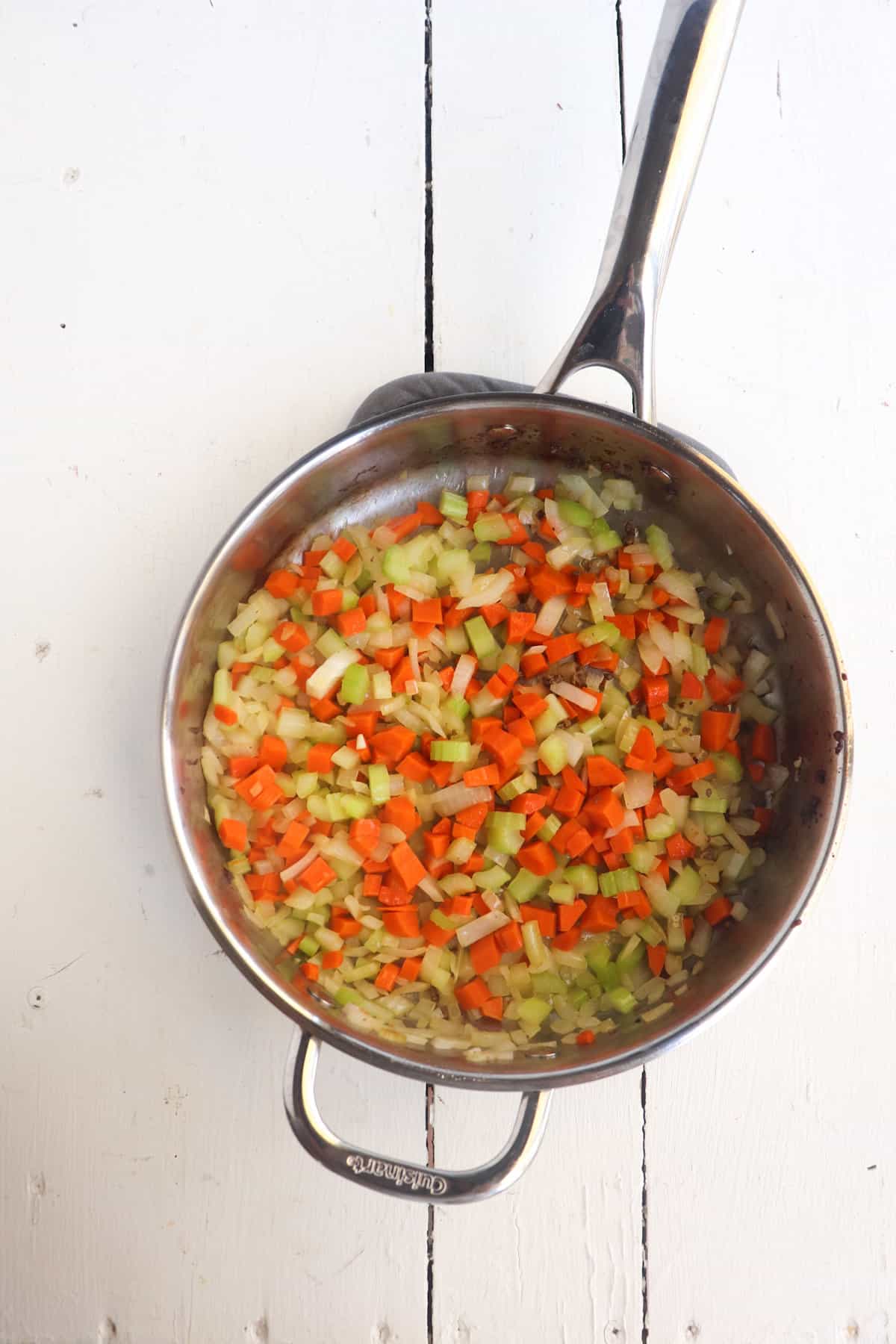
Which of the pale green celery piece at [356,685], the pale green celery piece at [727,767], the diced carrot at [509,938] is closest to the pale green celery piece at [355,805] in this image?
the pale green celery piece at [356,685]

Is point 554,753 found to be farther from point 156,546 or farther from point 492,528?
point 156,546

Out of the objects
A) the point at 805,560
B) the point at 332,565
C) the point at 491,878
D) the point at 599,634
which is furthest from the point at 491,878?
the point at 805,560

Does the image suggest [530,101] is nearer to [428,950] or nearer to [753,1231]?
[428,950]

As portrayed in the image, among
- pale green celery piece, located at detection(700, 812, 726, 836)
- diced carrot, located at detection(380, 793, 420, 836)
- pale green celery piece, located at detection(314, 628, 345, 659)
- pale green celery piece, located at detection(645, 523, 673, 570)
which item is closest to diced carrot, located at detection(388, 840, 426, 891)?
diced carrot, located at detection(380, 793, 420, 836)

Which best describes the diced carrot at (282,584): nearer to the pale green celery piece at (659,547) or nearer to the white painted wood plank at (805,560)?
the pale green celery piece at (659,547)

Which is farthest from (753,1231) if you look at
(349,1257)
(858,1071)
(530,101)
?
(530,101)

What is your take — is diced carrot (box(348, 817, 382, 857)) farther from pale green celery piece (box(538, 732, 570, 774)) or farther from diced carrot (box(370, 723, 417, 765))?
pale green celery piece (box(538, 732, 570, 774))
